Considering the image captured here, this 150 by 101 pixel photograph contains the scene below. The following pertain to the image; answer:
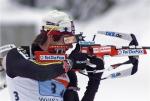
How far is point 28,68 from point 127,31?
6.32m

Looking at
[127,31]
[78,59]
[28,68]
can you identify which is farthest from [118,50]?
[127,31]

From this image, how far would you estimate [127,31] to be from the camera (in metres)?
9.51

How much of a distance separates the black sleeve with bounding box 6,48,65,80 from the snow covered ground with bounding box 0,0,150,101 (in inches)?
103

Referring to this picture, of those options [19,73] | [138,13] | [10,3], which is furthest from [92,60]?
[10,3]

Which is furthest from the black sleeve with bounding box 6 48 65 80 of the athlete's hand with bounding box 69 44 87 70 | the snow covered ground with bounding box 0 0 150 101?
the snow covered ground with bounding box 0 0 150 101

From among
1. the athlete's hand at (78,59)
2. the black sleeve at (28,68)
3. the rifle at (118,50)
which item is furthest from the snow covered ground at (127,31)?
the black sleeve at (28,68)

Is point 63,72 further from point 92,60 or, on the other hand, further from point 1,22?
point 1,22

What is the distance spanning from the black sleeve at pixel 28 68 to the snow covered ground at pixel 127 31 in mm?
2620

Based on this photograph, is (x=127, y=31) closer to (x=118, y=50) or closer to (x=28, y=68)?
(x=118, y=50)

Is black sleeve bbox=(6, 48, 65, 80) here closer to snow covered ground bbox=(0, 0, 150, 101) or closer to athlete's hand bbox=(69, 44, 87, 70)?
athlete's hand bbox=(69, 44, 87, 70)

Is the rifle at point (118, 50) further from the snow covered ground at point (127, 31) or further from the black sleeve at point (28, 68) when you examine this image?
the snow covered ground at point (127, 31)

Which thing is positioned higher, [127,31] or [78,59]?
[78,59]

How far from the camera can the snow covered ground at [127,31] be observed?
20.3 ft

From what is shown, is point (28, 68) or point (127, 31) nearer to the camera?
point (28, 68)
